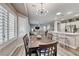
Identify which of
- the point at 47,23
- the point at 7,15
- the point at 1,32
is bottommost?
the point at 1,32

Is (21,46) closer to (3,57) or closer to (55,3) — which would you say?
(3,57)

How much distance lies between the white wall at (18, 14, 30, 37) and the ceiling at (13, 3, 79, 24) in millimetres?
111

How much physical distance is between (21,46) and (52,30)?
29.4 inches

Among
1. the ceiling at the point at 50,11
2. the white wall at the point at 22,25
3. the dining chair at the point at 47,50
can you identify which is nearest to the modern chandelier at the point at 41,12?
the ceiling at the point at 50,11

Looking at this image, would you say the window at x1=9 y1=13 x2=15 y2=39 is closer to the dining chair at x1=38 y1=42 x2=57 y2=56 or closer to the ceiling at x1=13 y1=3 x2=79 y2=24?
the ceiling at x1=13 y1=3 x2=79 y2=24

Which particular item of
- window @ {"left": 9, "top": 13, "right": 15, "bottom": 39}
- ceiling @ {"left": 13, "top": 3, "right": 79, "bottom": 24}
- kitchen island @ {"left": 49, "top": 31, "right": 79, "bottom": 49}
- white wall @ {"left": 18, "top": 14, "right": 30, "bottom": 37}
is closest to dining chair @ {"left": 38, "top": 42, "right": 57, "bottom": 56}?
kitchen island @ {"left": 49, "top": 31, "right": 79, "bottom": 49}

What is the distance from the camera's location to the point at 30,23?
183 cm

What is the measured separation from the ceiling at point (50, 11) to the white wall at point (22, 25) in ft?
0.36

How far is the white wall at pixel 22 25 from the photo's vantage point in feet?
6.06

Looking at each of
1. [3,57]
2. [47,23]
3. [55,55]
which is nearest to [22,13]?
[47,23]

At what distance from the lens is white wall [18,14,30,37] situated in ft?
6.06

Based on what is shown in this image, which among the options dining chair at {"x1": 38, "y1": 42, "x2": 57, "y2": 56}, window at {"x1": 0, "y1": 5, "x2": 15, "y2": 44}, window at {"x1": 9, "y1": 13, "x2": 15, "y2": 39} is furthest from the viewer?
window at {"x1": 9, "y1": 13, "x2": 15, "y2": 39}

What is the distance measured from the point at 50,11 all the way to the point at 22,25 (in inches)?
28.8

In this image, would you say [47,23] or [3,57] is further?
[47,23]
